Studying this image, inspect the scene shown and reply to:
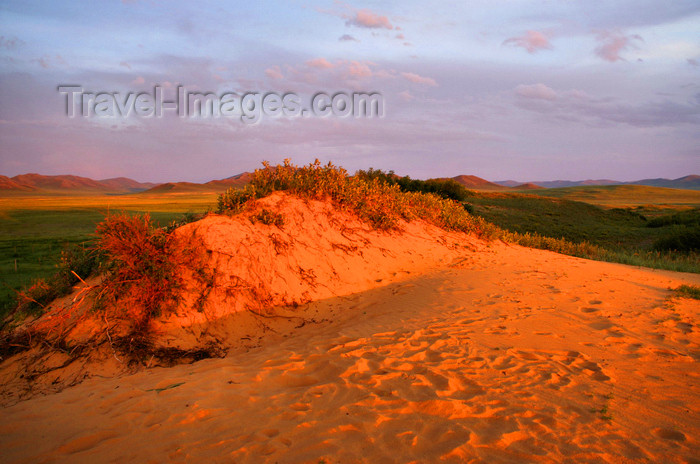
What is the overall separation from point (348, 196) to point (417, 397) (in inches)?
265

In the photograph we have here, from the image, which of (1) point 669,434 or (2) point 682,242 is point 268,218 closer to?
(1) point 669,434

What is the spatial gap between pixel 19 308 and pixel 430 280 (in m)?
7.99

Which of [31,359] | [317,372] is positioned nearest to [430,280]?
[317,372]

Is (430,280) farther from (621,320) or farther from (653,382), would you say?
(653,382)

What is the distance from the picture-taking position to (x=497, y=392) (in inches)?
133

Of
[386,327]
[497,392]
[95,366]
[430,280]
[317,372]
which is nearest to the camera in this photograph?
[497,392]

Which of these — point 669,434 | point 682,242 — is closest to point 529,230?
point 682,242

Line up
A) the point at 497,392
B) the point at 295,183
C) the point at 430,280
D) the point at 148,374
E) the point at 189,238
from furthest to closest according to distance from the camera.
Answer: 1. the point at 295,183
2. the point at 430,280
3. the point at 189,238
4. the point at 148,374
5. the point at 497,392

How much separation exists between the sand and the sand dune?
1 cm

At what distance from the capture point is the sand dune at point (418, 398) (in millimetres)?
2699

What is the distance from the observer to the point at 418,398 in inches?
130

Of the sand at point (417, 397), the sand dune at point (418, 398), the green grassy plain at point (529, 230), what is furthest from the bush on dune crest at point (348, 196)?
the sand dune at point (418, 398)

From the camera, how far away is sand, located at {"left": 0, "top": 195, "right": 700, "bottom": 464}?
270cm

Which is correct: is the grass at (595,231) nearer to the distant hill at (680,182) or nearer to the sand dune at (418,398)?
the sand dune at (418,398)
